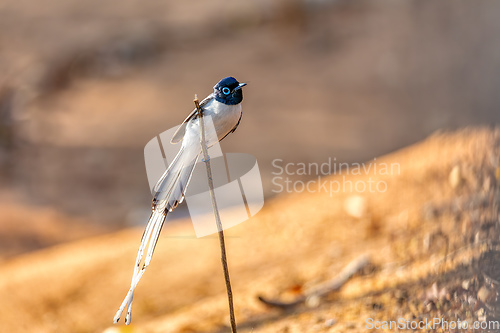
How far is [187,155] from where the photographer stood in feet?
6.36

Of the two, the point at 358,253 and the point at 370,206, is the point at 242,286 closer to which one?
the point at 358,253

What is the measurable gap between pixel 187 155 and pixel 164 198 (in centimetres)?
20

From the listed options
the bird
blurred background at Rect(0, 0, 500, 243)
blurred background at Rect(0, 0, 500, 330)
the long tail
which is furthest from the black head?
blurred background at Rect(0, 0, 500, 243)

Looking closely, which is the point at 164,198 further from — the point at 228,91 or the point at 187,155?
the point at 228,91

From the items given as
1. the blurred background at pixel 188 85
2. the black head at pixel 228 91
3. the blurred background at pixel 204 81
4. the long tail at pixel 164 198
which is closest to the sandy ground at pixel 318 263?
the blurred background at pixel 188 85

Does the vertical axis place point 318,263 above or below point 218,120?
below

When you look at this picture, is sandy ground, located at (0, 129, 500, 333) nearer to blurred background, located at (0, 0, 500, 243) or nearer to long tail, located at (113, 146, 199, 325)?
blurred background, located at (0, 0, 500, 243)

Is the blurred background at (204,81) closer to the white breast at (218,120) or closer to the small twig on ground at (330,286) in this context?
the small twig on ground at (330,286)

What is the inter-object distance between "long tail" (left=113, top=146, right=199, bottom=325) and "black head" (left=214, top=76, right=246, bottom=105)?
0.23 metres

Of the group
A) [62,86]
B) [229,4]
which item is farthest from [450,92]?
[62,86]

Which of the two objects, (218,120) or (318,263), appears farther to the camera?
(318,263)

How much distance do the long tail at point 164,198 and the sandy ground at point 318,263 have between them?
109 cm

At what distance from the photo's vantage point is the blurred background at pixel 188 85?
19.8ft

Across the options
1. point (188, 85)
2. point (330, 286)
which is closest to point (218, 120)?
point (330, 286)
